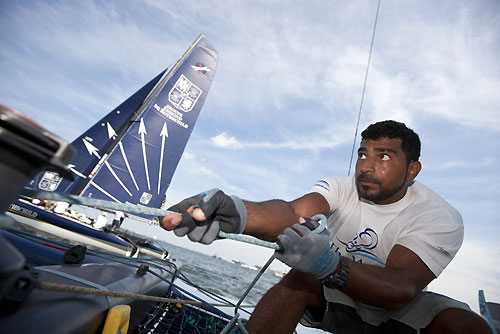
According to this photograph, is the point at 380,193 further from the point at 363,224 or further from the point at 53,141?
the point at 53,141

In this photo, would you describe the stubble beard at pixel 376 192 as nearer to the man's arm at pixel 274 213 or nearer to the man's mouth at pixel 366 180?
the man's mouth at pixel 366 180

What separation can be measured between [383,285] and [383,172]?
36.9 inches

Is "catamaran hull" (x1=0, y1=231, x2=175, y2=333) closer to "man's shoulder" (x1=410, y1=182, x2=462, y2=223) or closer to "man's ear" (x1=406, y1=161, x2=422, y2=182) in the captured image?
"man's shoulder" (x1=410, y1=182, x2=462, y2=223)

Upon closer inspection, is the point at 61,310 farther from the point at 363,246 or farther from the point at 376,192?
the point at 376,192

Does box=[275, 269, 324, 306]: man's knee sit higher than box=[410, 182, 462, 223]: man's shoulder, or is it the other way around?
box=[410, 182, 462, 223]: man's shoulder

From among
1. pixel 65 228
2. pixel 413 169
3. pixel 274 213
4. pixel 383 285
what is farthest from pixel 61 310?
pixel 65 228

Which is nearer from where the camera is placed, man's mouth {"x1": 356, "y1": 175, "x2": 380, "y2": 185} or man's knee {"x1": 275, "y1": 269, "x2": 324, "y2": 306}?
man's knee {"x1": 275, "y1": 269, "x2": 324, "y2": 306}

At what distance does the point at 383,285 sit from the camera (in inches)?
51.8

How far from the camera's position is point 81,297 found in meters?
0.95

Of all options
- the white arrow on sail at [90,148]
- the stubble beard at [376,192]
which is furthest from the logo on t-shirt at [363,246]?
the white arrow on sail at [90,148]

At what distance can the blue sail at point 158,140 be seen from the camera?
807cm

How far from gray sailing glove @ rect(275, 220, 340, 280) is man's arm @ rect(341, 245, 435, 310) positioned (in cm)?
23

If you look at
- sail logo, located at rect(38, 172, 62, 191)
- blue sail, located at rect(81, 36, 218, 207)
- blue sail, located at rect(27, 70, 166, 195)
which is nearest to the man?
sail logo, located at rect(38, 172, 62, 191)

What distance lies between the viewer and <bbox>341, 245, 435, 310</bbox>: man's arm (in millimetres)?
1315
